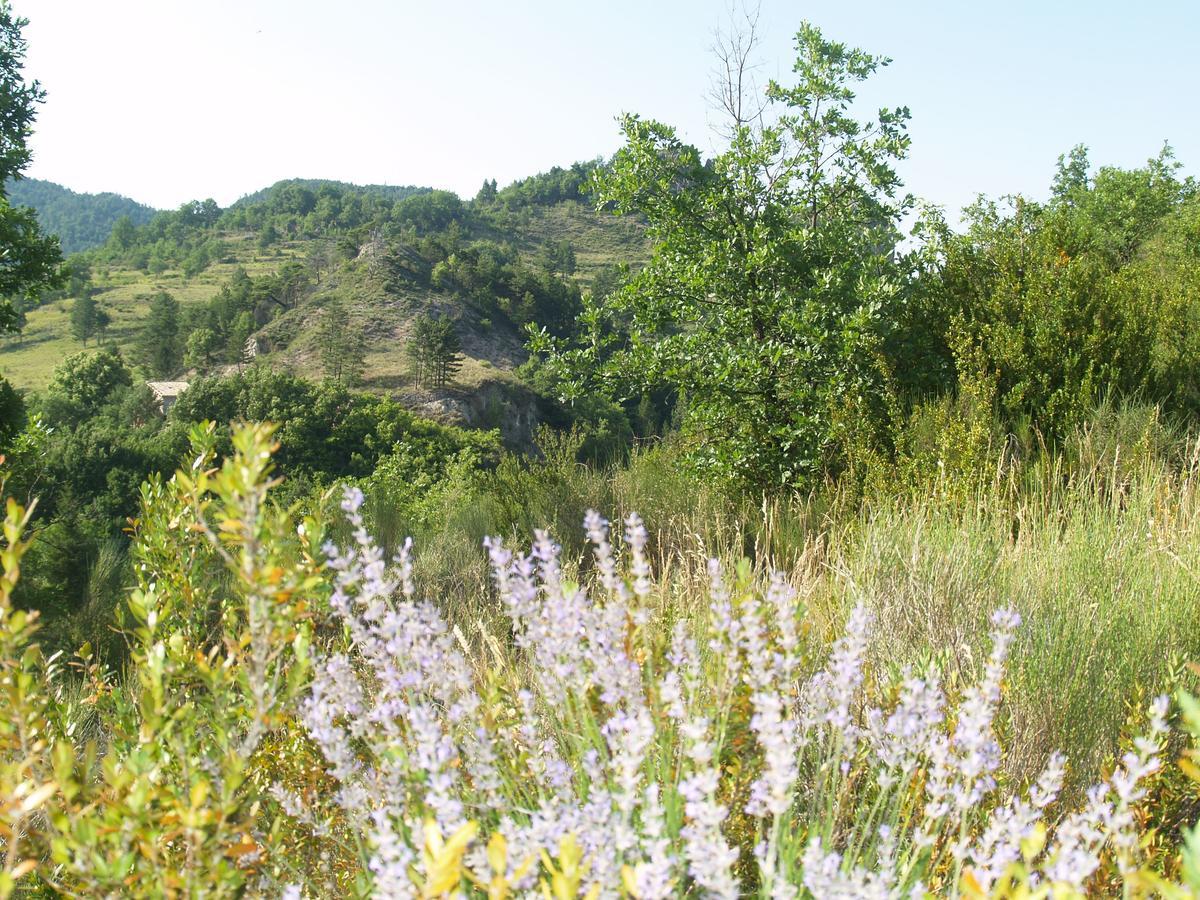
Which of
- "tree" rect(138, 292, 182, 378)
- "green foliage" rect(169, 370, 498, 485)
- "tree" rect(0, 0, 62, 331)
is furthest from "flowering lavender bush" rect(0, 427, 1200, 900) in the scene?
"tree" rect(138, 292, 182, 378)

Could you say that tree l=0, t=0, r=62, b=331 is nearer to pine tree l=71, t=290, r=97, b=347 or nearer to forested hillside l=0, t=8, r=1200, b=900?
forested hillside l=0, t=8, r=1200, b=900

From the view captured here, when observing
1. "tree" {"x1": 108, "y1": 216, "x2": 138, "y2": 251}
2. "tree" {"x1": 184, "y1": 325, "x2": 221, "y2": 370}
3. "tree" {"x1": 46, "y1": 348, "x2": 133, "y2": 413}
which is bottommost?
"tree" {"x1": 46, "y1": 348, "x2": 133, "y2": 413}

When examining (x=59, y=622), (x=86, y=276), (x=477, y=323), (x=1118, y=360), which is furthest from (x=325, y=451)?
(x=86, y=276)

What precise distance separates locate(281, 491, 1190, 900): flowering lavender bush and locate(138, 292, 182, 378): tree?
86400 mm

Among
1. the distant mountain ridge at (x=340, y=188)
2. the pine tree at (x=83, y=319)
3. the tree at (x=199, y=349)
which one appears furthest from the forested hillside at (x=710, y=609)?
the distant mountain ridge at (x=340, y=188)

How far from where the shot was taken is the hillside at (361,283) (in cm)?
7831

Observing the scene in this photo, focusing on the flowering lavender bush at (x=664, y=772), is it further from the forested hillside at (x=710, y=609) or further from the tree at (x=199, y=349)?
the tree at (x=199, y=349)

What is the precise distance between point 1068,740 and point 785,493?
4149 millimetres

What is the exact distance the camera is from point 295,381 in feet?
214

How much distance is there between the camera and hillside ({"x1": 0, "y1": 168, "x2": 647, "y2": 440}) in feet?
257

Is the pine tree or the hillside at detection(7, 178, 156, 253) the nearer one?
the pine tree

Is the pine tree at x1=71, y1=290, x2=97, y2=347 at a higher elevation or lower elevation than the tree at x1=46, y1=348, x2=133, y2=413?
higher

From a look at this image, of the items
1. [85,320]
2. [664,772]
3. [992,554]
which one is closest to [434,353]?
[85,320]

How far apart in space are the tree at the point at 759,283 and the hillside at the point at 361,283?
164 ft
